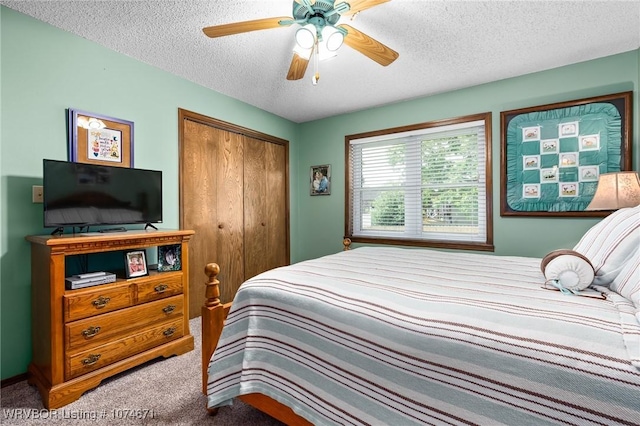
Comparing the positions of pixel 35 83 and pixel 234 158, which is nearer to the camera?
pixel 35 83

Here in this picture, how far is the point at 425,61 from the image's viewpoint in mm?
2568

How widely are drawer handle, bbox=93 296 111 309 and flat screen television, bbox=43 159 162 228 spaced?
0.54 metres

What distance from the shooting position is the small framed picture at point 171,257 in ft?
7.53

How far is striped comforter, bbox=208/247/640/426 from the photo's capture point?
2.53ft

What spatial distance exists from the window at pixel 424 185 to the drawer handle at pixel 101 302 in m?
2.75

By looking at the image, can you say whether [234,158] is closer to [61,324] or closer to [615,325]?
[61,324]

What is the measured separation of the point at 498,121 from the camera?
297 cm

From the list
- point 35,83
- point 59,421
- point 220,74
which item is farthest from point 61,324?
point 220,74

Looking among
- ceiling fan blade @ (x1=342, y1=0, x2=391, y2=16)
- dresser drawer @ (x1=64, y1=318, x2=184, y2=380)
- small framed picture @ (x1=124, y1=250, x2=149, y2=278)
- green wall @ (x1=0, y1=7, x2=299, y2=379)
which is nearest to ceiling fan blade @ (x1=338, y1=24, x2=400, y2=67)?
ceiling fan blade @ (x1=342, y1=0, x2=391, y2=16)

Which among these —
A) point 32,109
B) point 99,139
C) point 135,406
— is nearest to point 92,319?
point 135,406

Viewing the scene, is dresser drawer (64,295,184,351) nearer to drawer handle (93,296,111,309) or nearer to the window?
drawer handle (93,296,111,309)

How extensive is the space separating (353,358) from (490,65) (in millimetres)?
2830

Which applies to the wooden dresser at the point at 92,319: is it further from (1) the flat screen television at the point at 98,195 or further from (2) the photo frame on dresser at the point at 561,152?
(2) the photo frame on dresser at the point at 561,152

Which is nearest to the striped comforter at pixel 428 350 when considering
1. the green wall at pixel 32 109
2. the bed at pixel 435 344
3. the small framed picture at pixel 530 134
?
the bed at pixel 435 344
